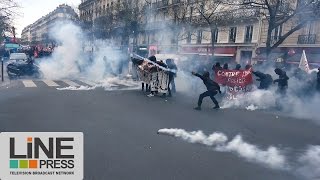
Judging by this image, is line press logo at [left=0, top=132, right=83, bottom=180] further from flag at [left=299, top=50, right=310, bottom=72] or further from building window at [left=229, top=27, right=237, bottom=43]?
building window at [left=229, top=27, right=237, bottom=43]

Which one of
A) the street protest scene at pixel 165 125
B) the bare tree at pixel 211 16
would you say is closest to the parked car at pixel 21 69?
the street protest scene at pixel 165 125

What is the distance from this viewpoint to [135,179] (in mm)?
4379

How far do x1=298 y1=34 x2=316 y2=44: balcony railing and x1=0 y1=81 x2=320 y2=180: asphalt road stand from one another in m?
15.3

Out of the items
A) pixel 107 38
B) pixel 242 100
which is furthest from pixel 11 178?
pixel 107 38

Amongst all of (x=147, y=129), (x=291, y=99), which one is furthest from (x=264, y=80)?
(x=147, y=129)

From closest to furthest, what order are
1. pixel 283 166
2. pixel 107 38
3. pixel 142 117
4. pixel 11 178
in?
pixel 11 178 → pixel 283 166 → pixel 142 117 → pixel 107 38

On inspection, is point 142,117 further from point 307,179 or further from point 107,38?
point 107,38

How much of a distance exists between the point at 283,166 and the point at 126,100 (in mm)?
6958

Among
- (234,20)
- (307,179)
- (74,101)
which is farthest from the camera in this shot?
(234,20)

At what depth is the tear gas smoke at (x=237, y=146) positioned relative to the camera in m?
5.40

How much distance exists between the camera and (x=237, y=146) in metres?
6.10

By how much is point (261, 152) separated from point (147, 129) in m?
2.59

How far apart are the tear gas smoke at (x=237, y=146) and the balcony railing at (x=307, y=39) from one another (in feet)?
63.0

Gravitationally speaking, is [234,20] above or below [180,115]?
above
